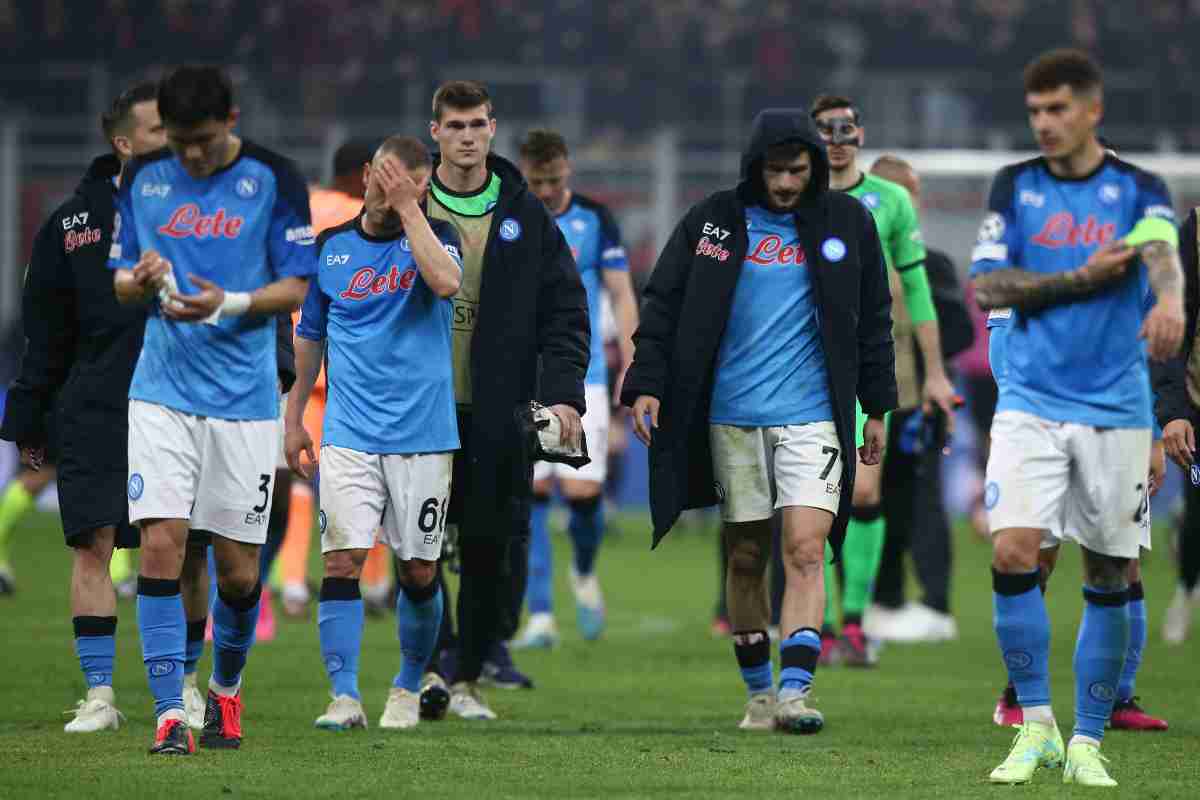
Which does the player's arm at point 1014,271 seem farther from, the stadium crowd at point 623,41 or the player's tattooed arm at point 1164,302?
the stadium crowd at point 623,41

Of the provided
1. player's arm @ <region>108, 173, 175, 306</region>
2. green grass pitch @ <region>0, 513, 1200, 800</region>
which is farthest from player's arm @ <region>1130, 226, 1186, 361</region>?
player's arm @ <region>108, 173, 175, 306</region>

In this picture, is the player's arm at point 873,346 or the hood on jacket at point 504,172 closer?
the player's arm at point 873,346

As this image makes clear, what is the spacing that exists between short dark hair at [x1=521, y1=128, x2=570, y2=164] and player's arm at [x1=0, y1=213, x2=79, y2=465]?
3.21 m

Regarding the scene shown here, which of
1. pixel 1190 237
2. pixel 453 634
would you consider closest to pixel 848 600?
pixel 453 634

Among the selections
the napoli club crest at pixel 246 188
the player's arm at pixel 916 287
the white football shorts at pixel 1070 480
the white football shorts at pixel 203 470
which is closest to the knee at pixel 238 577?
the white football shorts at pixel 203 470

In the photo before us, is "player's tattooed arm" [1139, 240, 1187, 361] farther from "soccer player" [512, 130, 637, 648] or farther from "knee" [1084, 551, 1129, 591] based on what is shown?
"soccer player" [512, 130, 637, 648]

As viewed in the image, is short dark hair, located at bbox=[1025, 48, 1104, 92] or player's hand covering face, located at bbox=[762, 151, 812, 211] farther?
player's hand covering face, located at bbox=[762, 151, 812, 211]

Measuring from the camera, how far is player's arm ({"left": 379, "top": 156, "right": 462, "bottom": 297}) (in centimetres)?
736

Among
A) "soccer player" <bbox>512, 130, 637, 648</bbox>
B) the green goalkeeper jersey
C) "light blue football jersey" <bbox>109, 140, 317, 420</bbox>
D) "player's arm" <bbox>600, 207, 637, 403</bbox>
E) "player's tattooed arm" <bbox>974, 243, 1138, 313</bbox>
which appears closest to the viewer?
"player's tattooed arm" <bbox>974, 243, 1138, 313</bbox>

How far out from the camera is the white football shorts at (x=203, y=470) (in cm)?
675

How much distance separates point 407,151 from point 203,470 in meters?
1.47

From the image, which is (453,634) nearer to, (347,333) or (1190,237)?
(347,333)

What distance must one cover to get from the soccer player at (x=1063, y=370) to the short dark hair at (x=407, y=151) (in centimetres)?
220

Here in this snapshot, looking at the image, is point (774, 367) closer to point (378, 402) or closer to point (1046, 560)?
point (1046, 560)
